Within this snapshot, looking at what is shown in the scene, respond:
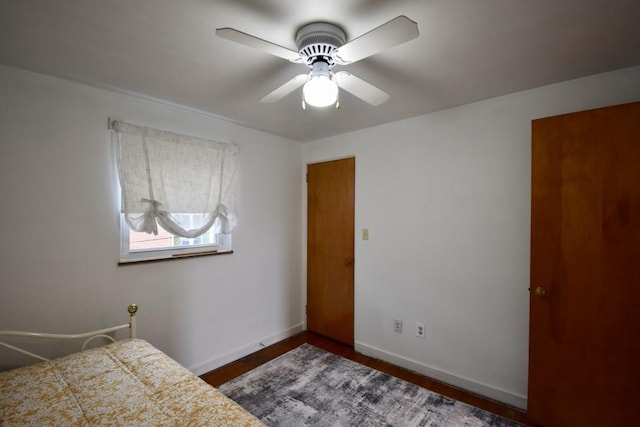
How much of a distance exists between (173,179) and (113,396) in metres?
1.55

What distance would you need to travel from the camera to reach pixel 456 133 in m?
2.40

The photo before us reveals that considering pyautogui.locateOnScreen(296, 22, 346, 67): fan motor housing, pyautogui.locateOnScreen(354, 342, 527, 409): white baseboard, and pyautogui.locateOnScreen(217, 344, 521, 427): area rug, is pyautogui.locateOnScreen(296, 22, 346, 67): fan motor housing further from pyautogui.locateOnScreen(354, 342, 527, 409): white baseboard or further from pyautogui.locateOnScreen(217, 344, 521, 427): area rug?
pyautogui.locateOnScreen(354, 342, 527, 409): white baseboard

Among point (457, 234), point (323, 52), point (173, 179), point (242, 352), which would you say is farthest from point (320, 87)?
point (242, 352)

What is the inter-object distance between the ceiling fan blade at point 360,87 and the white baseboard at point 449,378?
2.28 meters

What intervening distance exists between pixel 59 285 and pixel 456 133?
312 centimetres

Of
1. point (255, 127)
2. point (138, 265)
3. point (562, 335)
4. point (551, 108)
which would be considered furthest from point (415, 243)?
point (138, 265)

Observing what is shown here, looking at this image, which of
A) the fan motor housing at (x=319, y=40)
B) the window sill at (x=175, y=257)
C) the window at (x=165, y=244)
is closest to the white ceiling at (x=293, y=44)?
the fan motor housing at (x=319, y=40)

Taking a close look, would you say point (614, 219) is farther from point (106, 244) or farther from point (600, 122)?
point (106, 244)

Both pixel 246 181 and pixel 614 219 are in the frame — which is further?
pixel 246 181

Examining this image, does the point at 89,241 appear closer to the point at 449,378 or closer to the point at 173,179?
the point at 173,179

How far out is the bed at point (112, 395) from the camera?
1.15 metres

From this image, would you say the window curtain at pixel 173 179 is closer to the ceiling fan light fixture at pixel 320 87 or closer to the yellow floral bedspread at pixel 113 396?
the yellow floral bedspread at pixel 113 396

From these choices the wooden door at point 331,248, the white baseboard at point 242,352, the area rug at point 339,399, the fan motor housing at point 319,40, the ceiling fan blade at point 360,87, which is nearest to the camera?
the fan motor housing at point 319,40

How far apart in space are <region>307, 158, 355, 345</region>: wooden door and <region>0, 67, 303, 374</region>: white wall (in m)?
0.81
